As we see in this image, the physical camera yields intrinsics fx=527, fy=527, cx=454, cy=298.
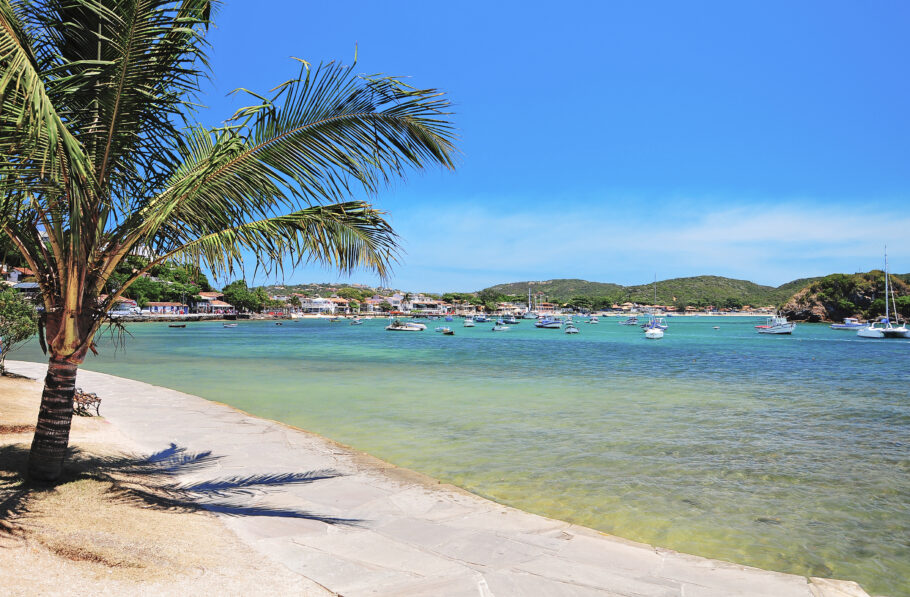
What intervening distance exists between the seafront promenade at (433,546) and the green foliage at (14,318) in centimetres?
1071

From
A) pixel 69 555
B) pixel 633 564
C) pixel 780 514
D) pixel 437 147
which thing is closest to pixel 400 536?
pixel 633 564

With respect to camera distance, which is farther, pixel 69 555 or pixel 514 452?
pixel 514 452

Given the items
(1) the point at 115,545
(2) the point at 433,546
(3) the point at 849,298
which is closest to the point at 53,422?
(1) the point at 115,545

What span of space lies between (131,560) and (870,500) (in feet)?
28.5

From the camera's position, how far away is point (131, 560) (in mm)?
3688

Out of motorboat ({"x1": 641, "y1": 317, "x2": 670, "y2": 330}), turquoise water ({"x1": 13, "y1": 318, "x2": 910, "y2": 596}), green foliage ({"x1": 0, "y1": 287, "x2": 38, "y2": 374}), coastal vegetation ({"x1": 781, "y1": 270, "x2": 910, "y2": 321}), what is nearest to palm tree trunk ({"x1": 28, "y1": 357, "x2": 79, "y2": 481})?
turquoise water ({"x1": 13, "y1": 318, "x2": 910, "y2": 596})

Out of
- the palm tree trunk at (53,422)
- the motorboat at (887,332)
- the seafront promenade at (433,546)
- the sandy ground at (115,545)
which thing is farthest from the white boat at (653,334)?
the palm tree trunk at (53,422)

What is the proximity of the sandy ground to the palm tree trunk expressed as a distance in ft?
0.62

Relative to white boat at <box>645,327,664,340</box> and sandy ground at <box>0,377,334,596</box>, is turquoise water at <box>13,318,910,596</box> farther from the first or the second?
white boat at <box>645,327,664,340</box>

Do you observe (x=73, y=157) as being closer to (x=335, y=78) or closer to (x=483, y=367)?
(x=335, y=78)

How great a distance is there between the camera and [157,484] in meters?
5.78

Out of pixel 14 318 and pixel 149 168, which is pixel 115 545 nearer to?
pixel 149 168

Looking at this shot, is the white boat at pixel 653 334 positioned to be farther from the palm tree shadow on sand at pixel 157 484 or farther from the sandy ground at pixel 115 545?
the sandy ground at pixel 115 545

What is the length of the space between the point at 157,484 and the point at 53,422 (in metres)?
1.39
